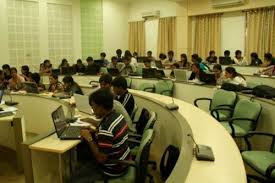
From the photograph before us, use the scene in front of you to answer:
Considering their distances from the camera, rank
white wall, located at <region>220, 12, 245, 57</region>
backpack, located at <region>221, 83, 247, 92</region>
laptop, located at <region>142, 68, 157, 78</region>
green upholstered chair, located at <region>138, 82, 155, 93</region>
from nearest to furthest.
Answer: backpack, located at <region>221, 83, 247, 92</region>, green upholstered chair, located at <region>138, 82, 155, 93</region>, laptop, located at <region>142, 68, 157, 78</region>, white wall, located at <region>220, 12, 245, 57</region>

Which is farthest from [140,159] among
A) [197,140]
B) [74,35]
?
[74,35]

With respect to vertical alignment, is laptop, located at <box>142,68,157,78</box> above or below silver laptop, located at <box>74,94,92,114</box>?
above

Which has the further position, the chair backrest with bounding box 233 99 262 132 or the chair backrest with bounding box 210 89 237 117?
the chair backrest with bounding box 210 89 237 117

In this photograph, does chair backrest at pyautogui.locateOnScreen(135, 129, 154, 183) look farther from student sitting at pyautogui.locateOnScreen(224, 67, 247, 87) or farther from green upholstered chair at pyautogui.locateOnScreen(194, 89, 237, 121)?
student sitting at pyautogui.locateOnScreen(224, 67, 247, 87)

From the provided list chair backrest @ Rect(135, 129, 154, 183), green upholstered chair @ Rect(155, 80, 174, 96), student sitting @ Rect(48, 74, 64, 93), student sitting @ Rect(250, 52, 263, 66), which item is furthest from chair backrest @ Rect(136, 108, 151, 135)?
student sitting @ Rect(250, 52, 263, 66)

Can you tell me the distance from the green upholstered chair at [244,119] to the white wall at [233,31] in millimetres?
6213

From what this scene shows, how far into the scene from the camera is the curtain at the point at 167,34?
11250 millimetres

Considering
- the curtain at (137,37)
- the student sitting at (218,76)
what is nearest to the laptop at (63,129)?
the student sitting at (218,76)

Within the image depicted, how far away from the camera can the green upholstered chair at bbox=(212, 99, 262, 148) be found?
141 inches

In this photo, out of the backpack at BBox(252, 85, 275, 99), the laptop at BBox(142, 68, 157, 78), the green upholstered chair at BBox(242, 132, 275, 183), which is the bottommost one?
the green upholstered chair at BBox(242, 132, 275, 183)

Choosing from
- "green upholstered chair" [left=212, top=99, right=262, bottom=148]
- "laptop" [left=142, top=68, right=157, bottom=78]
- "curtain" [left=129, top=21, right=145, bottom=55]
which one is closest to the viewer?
"green upholstered chair" [left=212, top=99, right=262, bottom=148]

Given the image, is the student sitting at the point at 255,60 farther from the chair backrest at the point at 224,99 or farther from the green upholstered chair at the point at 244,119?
the green upholstered chair at the point at 244,119

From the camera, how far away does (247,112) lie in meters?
3.76

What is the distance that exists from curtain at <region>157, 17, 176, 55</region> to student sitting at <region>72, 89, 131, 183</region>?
9112 millimetres
